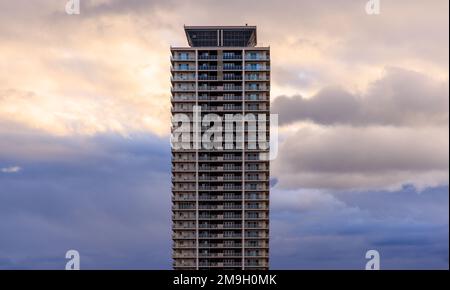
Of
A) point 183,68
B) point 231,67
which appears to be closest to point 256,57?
point 231,67

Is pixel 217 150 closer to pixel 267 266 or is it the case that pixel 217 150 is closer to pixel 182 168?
pixel 182 168

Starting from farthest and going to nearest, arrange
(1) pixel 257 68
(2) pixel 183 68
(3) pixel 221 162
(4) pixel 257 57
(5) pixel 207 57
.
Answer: (5) pixel 207 57, (2) pixel 183 68, (3) pixel 221 162, (1) pixel 257 68, (4) pixel 257 57

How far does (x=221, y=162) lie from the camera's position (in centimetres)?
14225

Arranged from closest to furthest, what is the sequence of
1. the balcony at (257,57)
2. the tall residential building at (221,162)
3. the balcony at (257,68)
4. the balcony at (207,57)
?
the tall residential building at (221,162) < the balcony at (257,57) < the balcony at (257,68) < the balcony at (207,57)

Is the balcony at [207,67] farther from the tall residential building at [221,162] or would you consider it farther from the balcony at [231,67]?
the balcony at [231,67]

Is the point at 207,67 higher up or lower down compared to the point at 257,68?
higher up

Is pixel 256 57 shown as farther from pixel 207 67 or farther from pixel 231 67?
pixel 207 67

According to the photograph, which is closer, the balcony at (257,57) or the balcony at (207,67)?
the balcony at (257,57)

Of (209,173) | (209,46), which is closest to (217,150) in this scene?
(209,173)

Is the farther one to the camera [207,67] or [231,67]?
[207,67]

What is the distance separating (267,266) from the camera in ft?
447

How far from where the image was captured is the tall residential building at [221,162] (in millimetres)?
139125

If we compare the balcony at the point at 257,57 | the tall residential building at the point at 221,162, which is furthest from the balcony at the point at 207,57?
the balcony at the point at 257,57

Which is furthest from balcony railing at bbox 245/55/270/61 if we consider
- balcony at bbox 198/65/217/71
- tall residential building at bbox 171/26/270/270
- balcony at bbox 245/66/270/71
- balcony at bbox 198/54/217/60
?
balcony at bbox 198/65/217/71
